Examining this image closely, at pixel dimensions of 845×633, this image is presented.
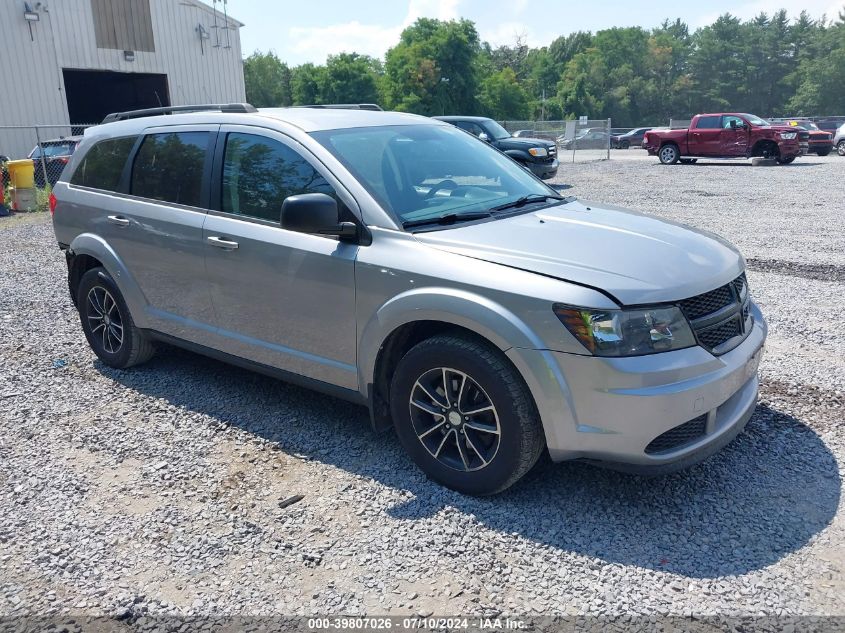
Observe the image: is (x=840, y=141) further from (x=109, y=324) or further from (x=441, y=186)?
(x=109, y=324)

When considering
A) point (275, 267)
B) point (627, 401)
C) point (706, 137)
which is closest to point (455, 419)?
point (627, 401)

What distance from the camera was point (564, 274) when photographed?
10.1ft

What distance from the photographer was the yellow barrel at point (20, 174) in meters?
15.5

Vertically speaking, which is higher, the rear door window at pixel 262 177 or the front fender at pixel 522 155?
the rear door window at pixel 262 177

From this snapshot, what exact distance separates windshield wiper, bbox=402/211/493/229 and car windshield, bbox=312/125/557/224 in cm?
2

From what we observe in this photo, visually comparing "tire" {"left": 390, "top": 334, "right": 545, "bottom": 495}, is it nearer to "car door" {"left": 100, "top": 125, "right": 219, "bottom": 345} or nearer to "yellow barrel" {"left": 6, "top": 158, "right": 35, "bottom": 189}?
"car door" {"left": 100, "top": 125, "right": 219, "bottom": 345}

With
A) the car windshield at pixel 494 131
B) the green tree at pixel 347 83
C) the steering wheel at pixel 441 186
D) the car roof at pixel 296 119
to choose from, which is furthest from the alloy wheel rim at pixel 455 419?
the green tree at pixel 347 83

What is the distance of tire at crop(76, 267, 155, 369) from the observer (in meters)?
5.16

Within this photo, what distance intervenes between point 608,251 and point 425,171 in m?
1.29

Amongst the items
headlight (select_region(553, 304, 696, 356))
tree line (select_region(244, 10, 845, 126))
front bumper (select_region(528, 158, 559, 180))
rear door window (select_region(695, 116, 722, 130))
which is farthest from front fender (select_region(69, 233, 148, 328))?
tree line (select_region(244, 10, 845, 126))

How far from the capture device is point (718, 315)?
3270 millimetres

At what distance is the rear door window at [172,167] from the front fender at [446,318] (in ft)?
5.44

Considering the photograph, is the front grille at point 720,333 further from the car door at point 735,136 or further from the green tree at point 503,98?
the green tree at point 503,98

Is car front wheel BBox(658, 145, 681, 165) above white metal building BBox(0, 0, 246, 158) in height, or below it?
below
